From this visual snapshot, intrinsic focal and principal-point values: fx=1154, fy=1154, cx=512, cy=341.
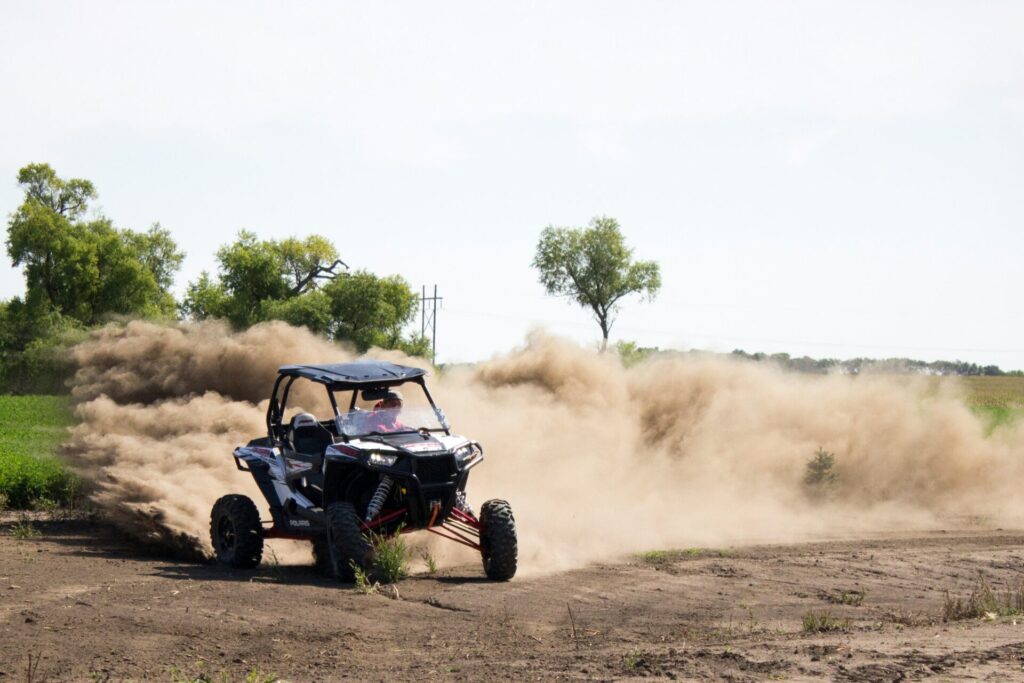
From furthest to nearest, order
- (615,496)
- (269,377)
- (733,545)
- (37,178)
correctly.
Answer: (37,178)
(615,496)
(269,377)
(733,545)

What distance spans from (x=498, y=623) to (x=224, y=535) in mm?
5242

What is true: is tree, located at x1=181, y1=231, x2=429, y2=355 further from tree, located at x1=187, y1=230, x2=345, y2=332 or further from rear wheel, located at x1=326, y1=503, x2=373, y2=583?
rear wheel, located at x1=326, y1=503, x2=373, y2=583

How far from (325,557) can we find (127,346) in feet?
30.6

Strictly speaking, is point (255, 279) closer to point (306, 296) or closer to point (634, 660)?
point (306, 296)

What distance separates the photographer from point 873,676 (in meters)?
9.32

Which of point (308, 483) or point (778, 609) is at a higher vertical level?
point (308, 483)

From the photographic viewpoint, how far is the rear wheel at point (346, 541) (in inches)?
571

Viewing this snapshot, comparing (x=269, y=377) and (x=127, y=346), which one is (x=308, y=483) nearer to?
(x=269, y=377)

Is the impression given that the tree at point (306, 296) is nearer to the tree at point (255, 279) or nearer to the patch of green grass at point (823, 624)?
the tree at point (255, 279)

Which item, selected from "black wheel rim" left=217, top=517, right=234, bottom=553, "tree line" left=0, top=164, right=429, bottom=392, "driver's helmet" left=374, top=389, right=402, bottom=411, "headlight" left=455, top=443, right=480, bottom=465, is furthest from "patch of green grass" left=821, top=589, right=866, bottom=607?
"tree line" left=0, top=164, right=429, bottom=392

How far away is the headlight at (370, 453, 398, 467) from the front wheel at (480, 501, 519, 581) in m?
1.40

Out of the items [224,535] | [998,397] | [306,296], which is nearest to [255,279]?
[306,296]

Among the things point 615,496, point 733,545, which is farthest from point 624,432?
point 733,545

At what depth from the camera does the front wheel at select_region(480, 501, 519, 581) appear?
15.2 m
